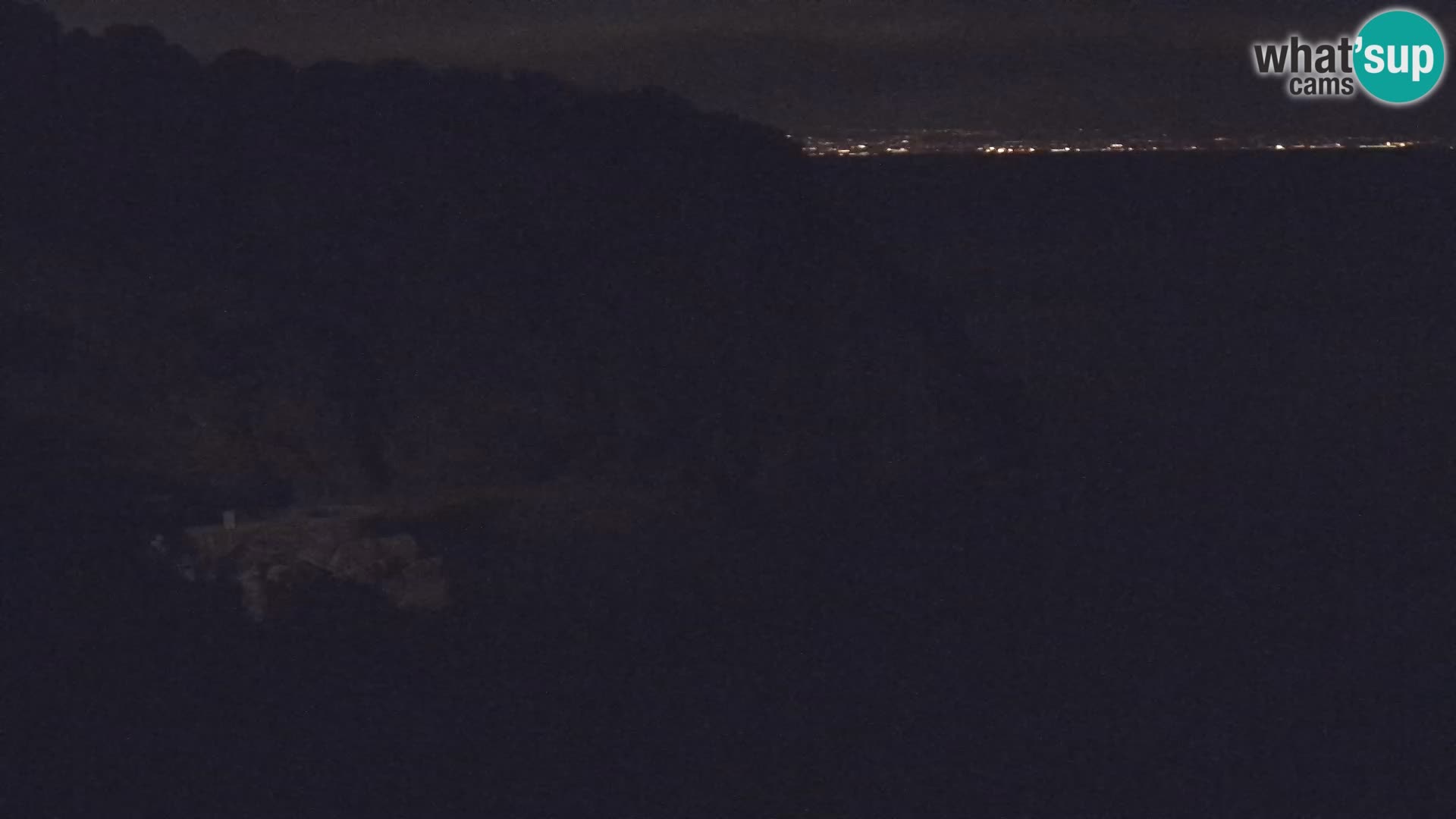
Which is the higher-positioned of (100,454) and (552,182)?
(552,182)

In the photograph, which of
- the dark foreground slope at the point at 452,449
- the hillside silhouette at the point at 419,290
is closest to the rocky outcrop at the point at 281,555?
the dark foreground slope at the point at 452,449

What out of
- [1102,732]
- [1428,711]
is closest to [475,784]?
[1102,732]

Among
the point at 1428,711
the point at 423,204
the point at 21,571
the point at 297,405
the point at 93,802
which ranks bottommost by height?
the point at 1428,711

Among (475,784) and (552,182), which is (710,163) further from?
(475,784)

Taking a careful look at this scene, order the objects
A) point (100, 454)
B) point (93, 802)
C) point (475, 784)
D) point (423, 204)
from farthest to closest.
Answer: point (423, 204), point (100, 454), point (475, 784), point (93, 802)

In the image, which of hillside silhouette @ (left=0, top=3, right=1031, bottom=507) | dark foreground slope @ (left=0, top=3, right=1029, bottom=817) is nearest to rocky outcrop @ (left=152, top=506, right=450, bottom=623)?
dark foreground slope @ (left=0, top=3, right=1029, bottom=817)

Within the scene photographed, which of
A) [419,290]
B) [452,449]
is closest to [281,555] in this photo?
[452,449]

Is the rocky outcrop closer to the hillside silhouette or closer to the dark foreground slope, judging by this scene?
the dark foreground slope

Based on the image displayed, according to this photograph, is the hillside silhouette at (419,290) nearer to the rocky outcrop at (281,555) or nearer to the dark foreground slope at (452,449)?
the dark foreground slope at (452,449)

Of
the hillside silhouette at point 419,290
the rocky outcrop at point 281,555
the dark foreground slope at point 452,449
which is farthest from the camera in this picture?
the hillside silhouette at point 419,290
